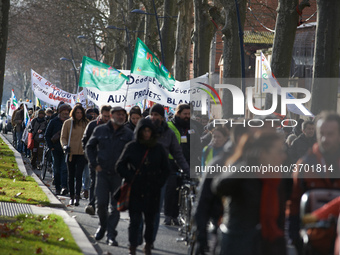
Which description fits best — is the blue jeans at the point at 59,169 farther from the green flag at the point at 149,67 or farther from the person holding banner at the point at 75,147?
the green flag at the point at 149,67

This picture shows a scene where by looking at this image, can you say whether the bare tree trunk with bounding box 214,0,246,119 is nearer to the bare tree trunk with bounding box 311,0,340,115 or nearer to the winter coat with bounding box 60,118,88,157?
the bare tree trunk with bounding box 311,0,340,115

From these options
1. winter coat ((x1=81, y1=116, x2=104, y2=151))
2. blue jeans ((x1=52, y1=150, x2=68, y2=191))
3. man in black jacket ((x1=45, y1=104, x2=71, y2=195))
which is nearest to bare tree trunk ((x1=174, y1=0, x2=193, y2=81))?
man in black jacket ((x1=45, y1=104, x2=71, y2=195))

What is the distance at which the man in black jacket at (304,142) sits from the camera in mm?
11641

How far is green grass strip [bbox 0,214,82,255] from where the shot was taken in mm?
8016

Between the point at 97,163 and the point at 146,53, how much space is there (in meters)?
8.78

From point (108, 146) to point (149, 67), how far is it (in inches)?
342

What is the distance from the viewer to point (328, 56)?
1497 cm

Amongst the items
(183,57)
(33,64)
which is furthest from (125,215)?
(33,64)

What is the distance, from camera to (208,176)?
5789 millimetres

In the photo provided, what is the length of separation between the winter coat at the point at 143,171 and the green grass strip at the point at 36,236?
0.87m

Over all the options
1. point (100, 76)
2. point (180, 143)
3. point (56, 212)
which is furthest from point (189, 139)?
point (100, 76)

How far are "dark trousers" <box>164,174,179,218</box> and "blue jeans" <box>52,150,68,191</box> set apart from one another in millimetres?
3790

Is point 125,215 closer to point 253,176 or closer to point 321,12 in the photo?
point 321,12

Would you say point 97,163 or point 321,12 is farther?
point 321,12
